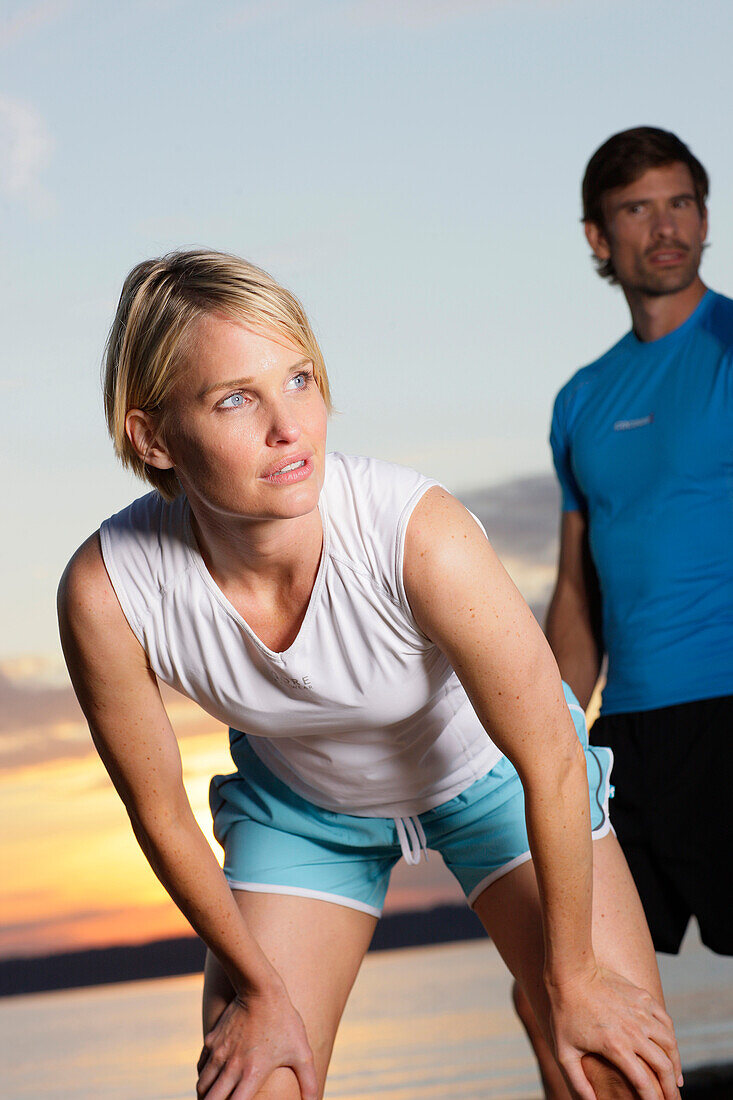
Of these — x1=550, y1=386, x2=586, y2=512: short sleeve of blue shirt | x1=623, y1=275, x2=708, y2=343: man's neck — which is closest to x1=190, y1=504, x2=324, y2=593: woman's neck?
x1=550, y1=386, x2=586, y2=512: short sleeve of blue shirt

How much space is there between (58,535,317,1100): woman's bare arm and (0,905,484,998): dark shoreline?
17.4 ft

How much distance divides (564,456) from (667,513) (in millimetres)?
295

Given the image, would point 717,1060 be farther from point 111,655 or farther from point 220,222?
point 220,222

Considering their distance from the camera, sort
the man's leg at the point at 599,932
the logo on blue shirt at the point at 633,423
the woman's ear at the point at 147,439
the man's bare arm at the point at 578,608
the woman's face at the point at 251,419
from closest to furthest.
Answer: the woman's face at the point at 251,419 → the woman's ear at the point at 147,439 → the man's leg at the point at 599,932 → the logo on blue shirt at the point at 633,423 → the man's bare arm at the point at 578,608

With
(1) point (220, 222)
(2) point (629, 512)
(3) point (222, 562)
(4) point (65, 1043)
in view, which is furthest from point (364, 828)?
(1) point (220, 222)

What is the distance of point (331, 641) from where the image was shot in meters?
1.45

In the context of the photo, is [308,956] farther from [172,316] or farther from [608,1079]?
[172,316]

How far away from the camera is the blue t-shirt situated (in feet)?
6.84

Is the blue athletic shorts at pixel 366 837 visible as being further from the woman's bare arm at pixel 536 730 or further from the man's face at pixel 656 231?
the man's face at pixel 656 231

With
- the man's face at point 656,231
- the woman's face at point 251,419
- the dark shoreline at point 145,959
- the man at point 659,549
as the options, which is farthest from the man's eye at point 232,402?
the dark shoreline at point 145,959

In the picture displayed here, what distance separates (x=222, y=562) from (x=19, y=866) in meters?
4.49

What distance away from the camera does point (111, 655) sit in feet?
4.83

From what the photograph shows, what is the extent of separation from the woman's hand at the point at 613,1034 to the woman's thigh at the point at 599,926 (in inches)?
2.2

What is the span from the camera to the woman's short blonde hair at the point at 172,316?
1331 mm
